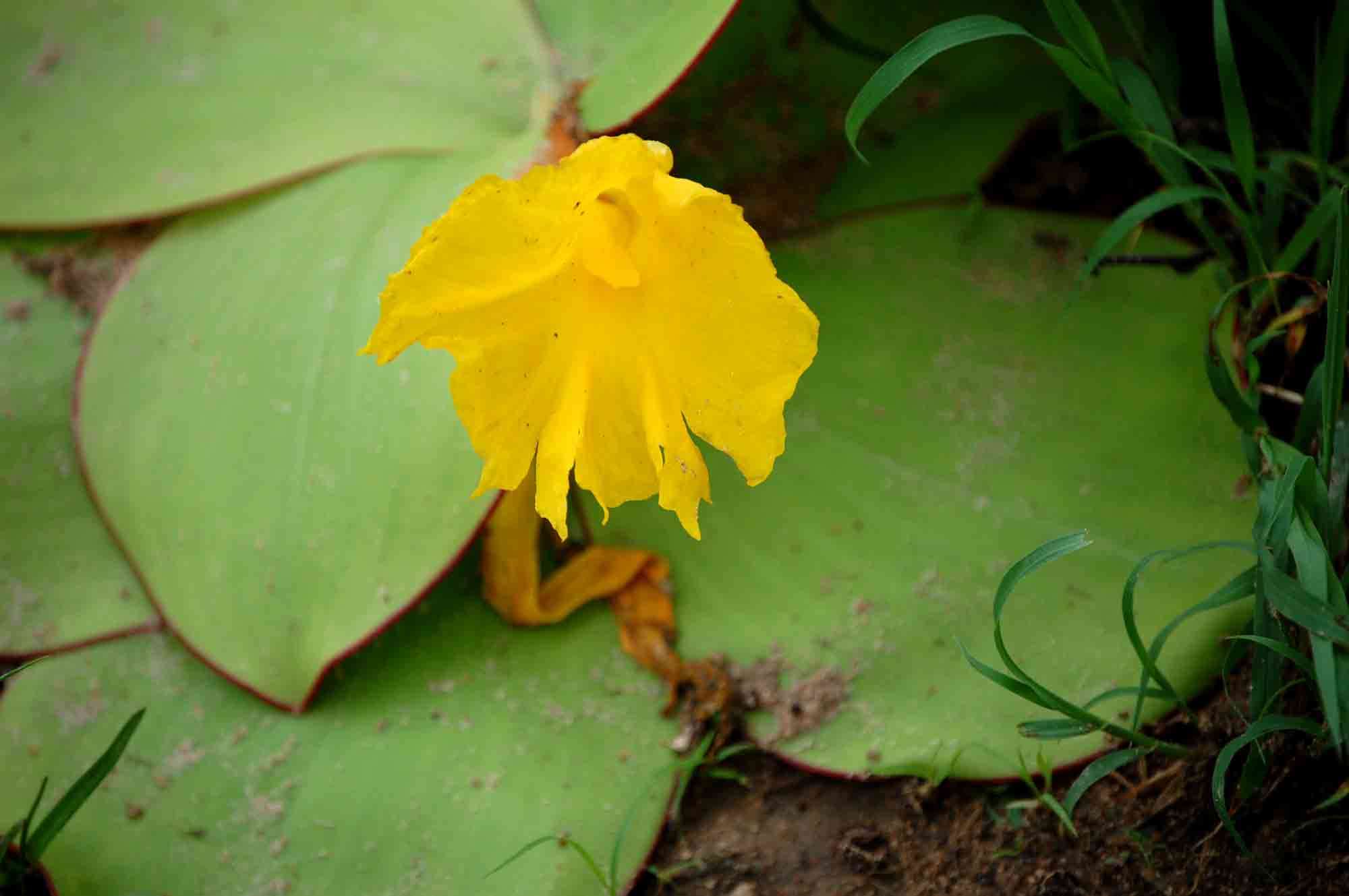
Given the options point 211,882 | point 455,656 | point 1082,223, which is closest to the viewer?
point 211,882

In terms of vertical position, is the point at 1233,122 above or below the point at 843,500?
above

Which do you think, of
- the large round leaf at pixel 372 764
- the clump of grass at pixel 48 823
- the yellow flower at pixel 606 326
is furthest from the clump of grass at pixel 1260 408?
the clump of grass at pixel 48 823

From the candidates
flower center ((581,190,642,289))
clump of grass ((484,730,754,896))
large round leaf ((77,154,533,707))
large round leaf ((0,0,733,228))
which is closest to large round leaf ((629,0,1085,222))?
large round leaf ((0,0,733,228))

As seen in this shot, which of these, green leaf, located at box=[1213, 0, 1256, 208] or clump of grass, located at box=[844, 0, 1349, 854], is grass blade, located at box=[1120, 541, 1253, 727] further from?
green leaf, located at box=[1213, 0, 1256, 208]

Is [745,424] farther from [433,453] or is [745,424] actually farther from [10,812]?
[10,812]

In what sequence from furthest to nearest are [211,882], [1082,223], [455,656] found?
[1082,223] → [455,656] → [211,882]

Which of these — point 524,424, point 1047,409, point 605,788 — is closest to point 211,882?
point 605,788

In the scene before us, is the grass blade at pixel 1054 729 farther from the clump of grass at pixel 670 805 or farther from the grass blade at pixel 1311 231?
the grass blade at pixel 1311 231
